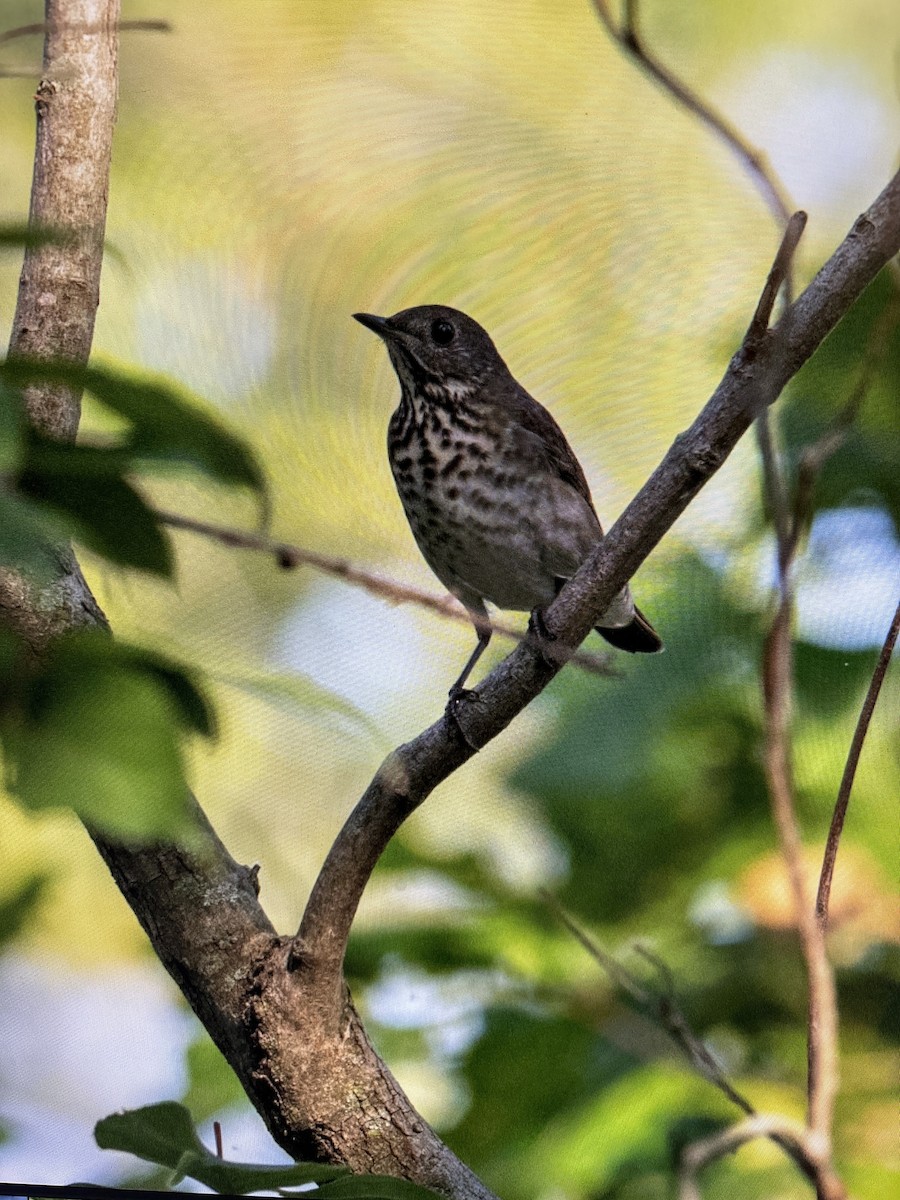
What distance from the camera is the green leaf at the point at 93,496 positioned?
0.40 metres

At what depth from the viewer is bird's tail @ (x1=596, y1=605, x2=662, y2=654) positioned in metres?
1.48

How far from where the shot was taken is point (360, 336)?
1.10m

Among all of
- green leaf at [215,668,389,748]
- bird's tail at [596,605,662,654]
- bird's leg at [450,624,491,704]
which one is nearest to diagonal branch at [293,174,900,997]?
bird's leg at [450,624,491,704]

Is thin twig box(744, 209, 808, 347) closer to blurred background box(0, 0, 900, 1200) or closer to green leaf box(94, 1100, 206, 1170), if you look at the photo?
blurred background box(0, 0, 900, 1200)

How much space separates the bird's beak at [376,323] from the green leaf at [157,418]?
615mm

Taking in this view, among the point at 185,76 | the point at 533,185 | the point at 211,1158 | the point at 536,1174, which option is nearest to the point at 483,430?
the point at 533,185

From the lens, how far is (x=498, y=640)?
1.30 metres

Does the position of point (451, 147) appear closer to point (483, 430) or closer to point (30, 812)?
point (483, 430)

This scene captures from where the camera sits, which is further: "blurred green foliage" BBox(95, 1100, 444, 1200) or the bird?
the bird

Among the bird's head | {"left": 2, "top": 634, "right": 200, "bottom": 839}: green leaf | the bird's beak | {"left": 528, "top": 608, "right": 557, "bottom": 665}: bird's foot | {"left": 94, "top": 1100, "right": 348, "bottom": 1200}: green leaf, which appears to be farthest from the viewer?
the bird's head

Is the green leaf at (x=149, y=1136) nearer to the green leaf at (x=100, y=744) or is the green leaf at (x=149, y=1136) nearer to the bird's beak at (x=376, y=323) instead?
the green leaf at (x=100, y=744)

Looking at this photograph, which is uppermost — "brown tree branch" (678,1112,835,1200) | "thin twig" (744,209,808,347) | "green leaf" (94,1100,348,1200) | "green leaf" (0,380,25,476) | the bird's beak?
the bird's beak

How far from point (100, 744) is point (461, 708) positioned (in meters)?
0.66

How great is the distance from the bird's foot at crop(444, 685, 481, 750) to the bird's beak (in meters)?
0.32
